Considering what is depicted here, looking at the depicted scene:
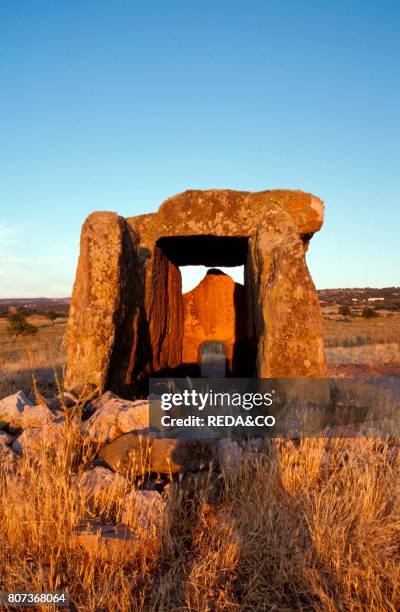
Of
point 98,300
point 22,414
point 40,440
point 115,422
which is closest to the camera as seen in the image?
point 40,440

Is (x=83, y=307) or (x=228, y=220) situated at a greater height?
(x=228, y=220)

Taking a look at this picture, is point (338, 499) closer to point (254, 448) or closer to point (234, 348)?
point (254, 448)

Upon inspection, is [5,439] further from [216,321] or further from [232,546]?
[216,321]

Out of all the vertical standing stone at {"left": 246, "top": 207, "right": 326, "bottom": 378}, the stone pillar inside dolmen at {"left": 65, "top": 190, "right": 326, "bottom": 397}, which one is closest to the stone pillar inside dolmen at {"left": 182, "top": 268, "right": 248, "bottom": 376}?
the stone pillar inside dolmen at {"left": 65, "top": 190, "right": 326, "bottom": 397}

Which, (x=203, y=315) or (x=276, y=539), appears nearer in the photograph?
(x=276, y=539)

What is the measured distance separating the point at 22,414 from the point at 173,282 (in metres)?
4.01

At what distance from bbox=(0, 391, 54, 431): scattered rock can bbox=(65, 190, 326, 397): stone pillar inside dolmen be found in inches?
34.5

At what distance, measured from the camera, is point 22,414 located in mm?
4004

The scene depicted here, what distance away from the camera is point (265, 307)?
5453 millimetres

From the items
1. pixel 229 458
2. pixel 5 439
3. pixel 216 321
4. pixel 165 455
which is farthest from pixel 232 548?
pixel 216 321

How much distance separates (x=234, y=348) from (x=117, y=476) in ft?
19.0

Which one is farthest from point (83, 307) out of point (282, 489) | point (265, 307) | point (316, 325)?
point (282, 489)

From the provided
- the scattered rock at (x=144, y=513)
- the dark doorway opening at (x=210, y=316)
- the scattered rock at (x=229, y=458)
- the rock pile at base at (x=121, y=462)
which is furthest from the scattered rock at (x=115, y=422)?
the dark doorway opening at (x=210, y=316)

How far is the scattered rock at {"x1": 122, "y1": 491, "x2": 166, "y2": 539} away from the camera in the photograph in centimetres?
260
